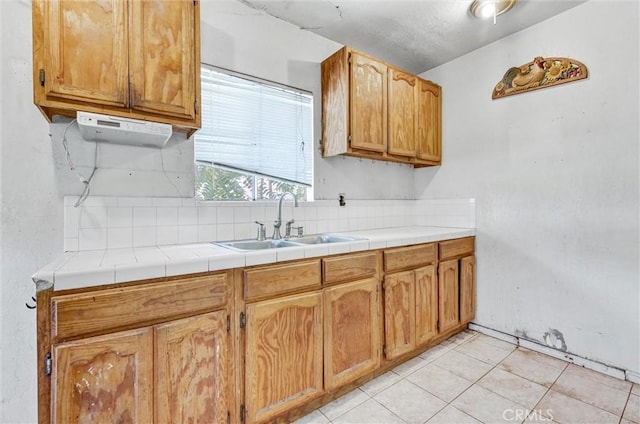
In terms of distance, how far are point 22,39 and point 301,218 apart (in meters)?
1.75

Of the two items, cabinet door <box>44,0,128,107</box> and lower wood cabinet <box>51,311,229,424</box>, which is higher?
cabinet door <box>44,0,128,107</box>

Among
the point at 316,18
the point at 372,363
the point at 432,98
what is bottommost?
the point at 372,363

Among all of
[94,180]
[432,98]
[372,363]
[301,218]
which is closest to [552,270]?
[372,363]

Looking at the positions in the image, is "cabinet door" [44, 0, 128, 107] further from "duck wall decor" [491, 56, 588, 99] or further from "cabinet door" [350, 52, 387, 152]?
"duck wall decor" [491, 56, 588, 99]

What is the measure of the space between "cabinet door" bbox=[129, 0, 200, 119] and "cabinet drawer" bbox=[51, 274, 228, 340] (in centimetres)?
84

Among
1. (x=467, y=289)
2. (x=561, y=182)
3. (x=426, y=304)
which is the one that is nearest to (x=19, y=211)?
(x=426, y=304)

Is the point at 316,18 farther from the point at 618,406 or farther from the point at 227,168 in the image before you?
the point at 618,406

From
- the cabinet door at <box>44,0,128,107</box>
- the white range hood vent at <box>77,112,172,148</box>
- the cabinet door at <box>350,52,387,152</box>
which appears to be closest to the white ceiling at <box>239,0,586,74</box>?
the cabinet door at <box>350,52,387,152</box>

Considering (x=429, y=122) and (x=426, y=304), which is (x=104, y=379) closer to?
(x=426, y=304)

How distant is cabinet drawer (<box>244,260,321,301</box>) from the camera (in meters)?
1.38

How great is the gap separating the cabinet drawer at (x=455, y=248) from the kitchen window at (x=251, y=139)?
1149mm

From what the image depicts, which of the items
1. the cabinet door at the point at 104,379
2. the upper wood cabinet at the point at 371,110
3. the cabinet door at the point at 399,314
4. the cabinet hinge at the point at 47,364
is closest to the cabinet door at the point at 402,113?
the upper wood cabinet at the point at 371,110

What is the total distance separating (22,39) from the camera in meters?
1.37

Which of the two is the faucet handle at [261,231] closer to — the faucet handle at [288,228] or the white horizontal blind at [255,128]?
the faucet handle at [288,228]
